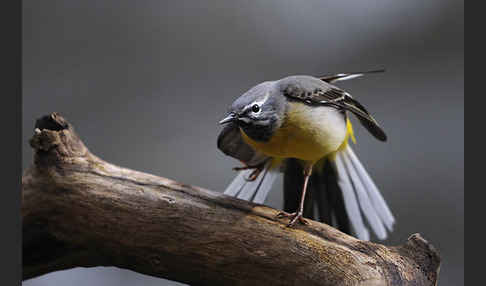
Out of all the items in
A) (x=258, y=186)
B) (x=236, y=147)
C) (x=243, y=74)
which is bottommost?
(x=258, y=186)

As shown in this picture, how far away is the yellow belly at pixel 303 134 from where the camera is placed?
1.00 m

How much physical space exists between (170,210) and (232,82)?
61cm

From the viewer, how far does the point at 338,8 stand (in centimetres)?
149

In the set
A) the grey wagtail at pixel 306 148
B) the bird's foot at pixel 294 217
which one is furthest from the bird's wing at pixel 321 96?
the bird's foot at pixel 294 217

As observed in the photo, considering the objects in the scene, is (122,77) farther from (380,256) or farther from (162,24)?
(380,256)

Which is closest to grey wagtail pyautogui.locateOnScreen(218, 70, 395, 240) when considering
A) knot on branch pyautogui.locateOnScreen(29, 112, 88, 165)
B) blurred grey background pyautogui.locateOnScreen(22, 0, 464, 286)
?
blurred grey background pyautogui.locateOnScreen(22, 0, 464, 286)

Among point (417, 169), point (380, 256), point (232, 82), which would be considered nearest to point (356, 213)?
point (380, 256)

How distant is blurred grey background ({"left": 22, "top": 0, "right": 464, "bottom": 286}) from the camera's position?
1475 millimetres

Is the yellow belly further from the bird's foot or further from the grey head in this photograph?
the bird's foot

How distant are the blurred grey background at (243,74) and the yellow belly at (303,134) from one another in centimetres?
48

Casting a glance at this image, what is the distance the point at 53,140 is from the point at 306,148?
0.60 meters

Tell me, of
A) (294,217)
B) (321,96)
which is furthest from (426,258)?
(321,96)

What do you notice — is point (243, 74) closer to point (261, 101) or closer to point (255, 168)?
point (255, 168)

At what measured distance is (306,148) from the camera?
1024 mm
